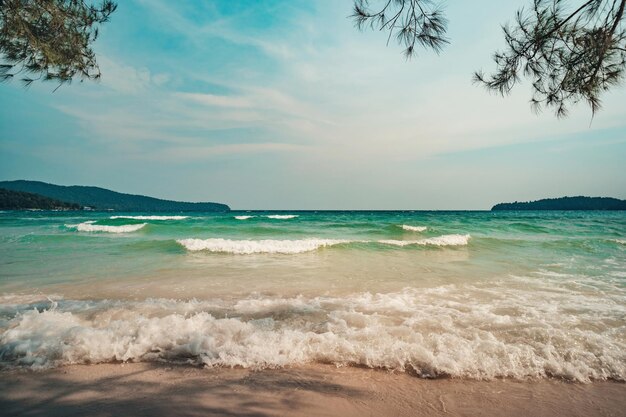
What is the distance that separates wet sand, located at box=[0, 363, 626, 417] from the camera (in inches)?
99.0

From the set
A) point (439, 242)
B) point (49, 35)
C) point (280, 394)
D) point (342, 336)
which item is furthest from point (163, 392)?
point (439, 242)

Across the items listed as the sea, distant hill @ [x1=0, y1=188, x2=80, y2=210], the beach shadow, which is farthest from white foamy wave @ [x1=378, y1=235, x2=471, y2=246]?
distant hill @ [x1=0, y1=188, x2=80, y2=210]

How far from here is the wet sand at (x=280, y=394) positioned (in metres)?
2.51

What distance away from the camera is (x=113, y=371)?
10.1 feet

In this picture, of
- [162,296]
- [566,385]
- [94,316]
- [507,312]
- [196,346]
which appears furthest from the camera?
[162,296]

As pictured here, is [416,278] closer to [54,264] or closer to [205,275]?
[205,275]

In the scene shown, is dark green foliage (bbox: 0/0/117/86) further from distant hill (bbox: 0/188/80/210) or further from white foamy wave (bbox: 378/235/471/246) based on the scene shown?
distant hill (bbox: 0/188/80/210)

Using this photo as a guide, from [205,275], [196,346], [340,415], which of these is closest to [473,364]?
[340,415]

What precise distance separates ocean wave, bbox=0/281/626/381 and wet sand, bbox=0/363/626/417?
0.17m

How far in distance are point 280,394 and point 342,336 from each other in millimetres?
1287

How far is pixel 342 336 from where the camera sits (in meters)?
3.84

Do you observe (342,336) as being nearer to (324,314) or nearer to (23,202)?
(324,314)

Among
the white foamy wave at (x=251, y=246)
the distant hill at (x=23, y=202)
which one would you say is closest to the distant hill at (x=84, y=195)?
the distant hill at (x=23, y=202)

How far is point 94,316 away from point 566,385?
223 inches
